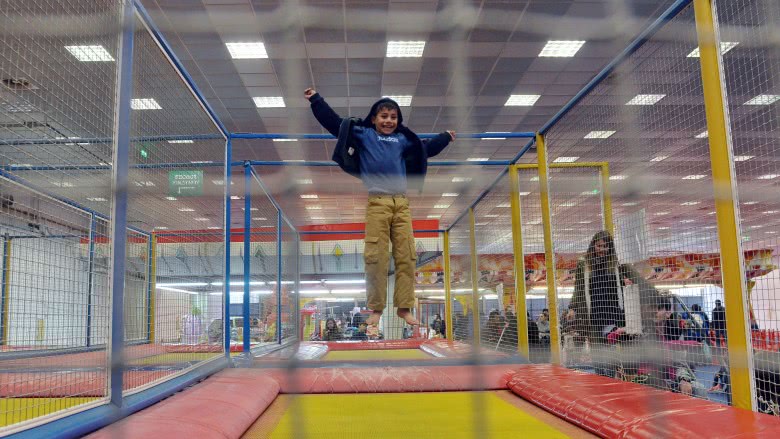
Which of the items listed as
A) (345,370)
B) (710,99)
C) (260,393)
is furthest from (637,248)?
(260,393)

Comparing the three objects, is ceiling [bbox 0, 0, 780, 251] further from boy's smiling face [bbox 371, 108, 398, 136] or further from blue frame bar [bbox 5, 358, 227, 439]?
blue frame bar [bbox 5, 358, 227, 439]

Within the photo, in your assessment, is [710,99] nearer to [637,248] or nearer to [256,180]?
[637,248]

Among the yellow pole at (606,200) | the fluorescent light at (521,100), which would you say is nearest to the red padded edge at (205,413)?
the yellow pole at (606,200)

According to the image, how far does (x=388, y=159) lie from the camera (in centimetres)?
222

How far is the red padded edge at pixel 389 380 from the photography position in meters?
2.57

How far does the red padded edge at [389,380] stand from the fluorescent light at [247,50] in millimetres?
4834

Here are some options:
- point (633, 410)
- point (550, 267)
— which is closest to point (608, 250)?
point (550, 267)

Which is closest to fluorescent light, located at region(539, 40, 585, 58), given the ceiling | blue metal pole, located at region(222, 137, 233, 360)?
the ceiling

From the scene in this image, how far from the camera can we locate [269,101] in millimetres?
8320

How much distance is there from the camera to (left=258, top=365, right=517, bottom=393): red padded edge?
257 cm

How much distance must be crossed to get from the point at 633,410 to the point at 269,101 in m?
7.62

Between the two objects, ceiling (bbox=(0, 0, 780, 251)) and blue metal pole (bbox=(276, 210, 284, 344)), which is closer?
ceiling (bbox=(0, 0, 780, 251))

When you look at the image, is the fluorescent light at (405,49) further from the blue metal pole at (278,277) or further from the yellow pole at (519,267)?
the yellow pole at (519,267)

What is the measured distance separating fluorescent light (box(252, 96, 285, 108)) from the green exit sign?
17.1 ft
